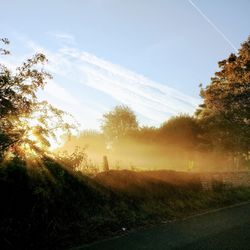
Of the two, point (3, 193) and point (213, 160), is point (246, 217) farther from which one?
point (213, 160)

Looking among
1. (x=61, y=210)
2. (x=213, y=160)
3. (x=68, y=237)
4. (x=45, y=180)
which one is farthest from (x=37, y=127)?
(x=213, y=160)

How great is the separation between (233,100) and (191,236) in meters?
26.1

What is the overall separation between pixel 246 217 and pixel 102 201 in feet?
17.7

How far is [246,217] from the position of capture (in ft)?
41.1

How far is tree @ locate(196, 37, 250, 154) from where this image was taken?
109 ft

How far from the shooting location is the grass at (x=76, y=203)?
28.8 ft

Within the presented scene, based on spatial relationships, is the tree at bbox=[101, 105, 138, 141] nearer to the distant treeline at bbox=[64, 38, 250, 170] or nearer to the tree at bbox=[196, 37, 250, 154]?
the distant treeline at bbox=[64, 38, 250, 170]

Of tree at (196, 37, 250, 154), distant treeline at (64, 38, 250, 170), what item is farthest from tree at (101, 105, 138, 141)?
tree at (196, 37, 250, 154)

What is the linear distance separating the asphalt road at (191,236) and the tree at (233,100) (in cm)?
2264

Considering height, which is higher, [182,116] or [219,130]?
[182,116]

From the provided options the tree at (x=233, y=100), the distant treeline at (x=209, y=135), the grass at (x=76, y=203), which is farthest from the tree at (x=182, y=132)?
the grass at (x=76, y=203)

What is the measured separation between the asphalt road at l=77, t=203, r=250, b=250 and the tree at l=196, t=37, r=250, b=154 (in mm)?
22637

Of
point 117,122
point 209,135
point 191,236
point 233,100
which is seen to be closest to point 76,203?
point 191,236

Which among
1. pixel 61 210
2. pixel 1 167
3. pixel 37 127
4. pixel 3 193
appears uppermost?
pixel 37 127
